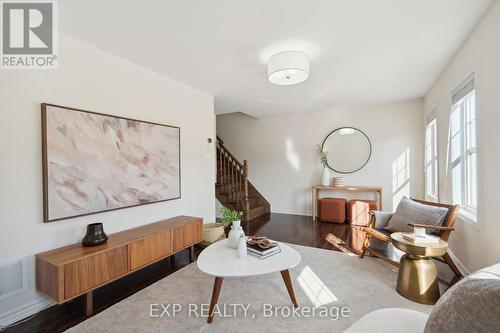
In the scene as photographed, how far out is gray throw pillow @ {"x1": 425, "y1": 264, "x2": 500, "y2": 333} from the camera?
727mm

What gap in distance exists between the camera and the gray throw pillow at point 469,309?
73 centimetres

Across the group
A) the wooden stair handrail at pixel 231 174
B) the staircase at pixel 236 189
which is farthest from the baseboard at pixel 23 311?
the wooden stair handrail at pixel 231 174

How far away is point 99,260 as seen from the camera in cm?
191

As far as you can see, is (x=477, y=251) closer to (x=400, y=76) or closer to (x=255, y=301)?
(x=255, y=301)

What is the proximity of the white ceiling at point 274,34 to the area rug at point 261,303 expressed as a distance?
2.41 m

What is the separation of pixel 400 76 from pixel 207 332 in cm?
379

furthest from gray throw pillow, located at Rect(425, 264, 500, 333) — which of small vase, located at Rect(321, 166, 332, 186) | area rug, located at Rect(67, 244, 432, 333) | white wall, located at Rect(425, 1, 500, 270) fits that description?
small vase, located at Rect(321, 166, 332, 186)

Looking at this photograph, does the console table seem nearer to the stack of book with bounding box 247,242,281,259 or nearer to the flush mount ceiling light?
the flush mount ceiling light

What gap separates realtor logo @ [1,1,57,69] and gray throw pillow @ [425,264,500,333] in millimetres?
3021

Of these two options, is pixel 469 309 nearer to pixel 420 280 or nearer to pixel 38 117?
pixel 420 280

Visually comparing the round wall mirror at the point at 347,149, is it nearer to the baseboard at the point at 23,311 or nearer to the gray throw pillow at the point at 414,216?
the gray throw pillow at the point at 414,216

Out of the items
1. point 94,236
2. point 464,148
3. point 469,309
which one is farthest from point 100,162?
point 464,148

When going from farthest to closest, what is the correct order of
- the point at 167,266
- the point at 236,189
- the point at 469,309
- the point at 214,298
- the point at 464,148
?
the point at 236,189, the point at 167,266, the point at 464,148, the point at 214,298, the point at 469,309

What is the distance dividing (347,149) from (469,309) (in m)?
4.38
